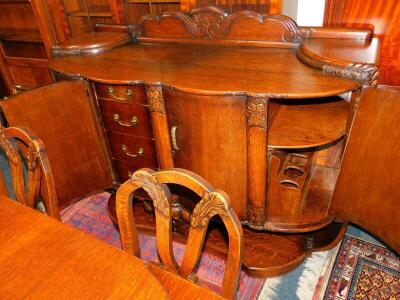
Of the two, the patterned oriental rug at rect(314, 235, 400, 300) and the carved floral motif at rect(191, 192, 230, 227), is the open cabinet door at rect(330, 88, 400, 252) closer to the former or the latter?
the patterned oriental rug at rect(314, 235, 400, 300)

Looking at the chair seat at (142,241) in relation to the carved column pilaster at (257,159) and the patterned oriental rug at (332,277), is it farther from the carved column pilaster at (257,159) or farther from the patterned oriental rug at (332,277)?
the carved column pilaster at (257,159)

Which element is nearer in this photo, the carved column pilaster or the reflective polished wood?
the reflective polished wood

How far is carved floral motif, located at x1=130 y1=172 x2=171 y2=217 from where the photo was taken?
80 centimetres

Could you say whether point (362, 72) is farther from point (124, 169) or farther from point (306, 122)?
point (124, 169)

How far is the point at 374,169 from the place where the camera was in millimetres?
1220

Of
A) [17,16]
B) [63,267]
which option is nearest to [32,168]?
[63,267]

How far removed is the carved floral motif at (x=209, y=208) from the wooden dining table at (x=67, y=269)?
0.57ft

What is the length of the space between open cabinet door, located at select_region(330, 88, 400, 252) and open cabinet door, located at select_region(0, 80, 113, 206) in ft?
4.06

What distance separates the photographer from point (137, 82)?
1406 mm

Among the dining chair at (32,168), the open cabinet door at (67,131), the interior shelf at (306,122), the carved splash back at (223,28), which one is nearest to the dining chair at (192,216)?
the dining chair at (32,168)

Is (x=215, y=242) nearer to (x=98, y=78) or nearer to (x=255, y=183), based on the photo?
(x=255, y=183)

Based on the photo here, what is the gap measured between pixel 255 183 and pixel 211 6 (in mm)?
935

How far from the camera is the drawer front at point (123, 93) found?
4.78 ft

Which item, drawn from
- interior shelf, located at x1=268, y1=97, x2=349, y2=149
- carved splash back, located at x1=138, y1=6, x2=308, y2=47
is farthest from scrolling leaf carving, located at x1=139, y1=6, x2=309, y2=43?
interior shelf, located at x1=268, y1=97, x2=349, y2=149
